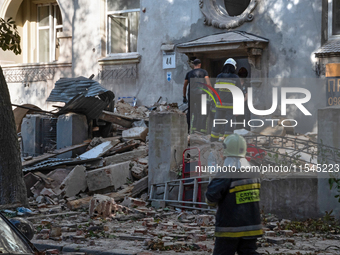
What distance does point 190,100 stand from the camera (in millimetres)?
11742

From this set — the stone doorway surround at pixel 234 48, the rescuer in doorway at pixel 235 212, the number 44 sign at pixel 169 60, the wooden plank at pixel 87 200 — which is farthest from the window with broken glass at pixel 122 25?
the rescuer in doorway at pixel 235 212

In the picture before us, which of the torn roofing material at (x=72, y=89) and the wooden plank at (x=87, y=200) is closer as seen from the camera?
the wooden plank at (x=87, y=200)

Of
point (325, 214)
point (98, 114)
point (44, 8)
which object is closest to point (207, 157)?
point (325, 214)

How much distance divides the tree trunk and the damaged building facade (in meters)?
7.20

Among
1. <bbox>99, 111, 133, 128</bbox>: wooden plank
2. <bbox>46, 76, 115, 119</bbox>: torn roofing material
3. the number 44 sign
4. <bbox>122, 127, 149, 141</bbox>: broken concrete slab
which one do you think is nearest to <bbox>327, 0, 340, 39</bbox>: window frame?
the number 44 sign

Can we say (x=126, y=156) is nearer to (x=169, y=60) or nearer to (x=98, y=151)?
(x=98, y=151)

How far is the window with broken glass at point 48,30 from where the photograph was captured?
20281mm

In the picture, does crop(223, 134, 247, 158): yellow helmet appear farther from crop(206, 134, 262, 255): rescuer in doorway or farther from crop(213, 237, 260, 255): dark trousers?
crop(213, 237, 260, 255): dark trousers

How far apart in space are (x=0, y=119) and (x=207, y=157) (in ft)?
13.8

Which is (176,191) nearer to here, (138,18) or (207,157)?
(207,157)

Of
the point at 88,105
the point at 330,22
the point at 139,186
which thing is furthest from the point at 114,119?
the point at 330,22

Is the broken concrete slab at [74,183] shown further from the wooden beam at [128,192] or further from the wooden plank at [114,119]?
the wooden plank at [114,119]

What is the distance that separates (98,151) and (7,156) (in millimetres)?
3515

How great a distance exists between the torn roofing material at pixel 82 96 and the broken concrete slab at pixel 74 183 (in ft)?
7.79
